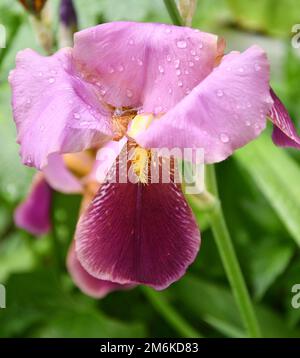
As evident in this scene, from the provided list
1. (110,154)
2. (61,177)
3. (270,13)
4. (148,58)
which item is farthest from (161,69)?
(270,13)

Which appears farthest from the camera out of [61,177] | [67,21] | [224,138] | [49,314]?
[49,314]

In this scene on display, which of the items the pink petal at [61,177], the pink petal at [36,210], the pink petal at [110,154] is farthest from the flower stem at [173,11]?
the pink petal at [36,210]

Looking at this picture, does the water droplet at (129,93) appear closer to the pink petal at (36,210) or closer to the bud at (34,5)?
the bud at (34,5)

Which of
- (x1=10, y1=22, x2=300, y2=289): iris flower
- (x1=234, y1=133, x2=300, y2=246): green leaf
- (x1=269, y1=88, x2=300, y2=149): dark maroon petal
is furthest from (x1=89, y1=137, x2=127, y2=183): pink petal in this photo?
(x1=234, y1=133, x2=300, y2=246): green leaf

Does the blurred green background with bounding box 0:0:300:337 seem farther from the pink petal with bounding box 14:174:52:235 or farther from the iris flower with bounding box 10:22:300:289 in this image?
the iris flower with bounding box 10:22:300:289

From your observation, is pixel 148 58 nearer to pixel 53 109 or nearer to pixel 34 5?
pixel 53 109
